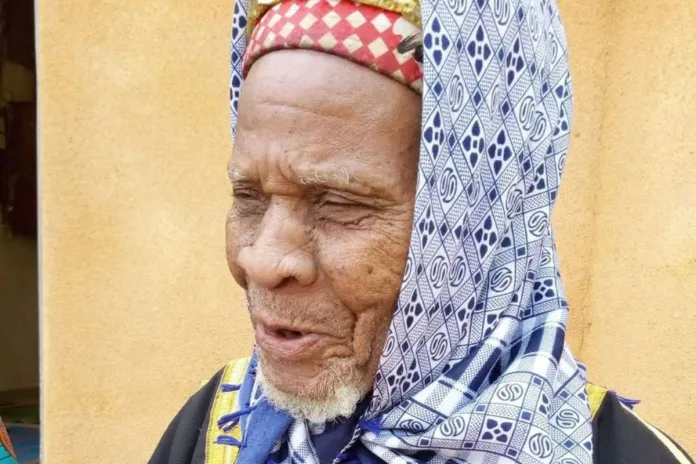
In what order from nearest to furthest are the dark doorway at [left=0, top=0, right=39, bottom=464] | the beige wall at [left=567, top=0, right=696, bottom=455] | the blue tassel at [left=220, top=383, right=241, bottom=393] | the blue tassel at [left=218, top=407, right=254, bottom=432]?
1. the blue tassel at [left=218, top=407, right=254, bottom=432]
2. the blue tassel at [left=220, top=383, right=241, bottom=393]
3. the beige wall at [left=567, top=0, right=696, bottom=455]
4. the dark doorway at [left=0, top=0, right=39, bottom=464]

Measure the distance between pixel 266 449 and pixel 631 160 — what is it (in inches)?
87.0

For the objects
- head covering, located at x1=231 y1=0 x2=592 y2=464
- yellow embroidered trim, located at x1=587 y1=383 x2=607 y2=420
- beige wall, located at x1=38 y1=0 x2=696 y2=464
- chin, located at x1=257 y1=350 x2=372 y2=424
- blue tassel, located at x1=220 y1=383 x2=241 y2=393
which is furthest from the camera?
beige wall, located at x1=38 y1=0 x2=696 y2=464

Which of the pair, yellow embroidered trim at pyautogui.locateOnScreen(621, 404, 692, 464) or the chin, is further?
yellow embroidered trim at pyautogui.locateOnScreen(621, 404, 692, 464)

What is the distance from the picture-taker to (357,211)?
51.4 inches

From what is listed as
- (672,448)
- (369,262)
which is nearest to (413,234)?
(369,262)

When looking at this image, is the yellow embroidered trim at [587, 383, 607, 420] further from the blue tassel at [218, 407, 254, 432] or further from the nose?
the blue tassel at [218, 407, 254, 432]

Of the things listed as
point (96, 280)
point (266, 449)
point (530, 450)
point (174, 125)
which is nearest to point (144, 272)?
point (96, 280)

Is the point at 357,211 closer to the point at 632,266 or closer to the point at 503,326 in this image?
the point at 503,326

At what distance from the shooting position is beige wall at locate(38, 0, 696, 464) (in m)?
3.00

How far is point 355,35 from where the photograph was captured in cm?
129

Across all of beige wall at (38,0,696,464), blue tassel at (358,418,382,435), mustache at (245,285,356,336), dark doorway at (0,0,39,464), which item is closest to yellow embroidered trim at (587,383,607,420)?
blue tassel at (358,418,382,435)

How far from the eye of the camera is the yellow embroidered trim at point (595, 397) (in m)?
1.44

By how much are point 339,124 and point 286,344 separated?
468 mm

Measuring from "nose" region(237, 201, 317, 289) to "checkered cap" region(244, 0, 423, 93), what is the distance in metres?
0.33
